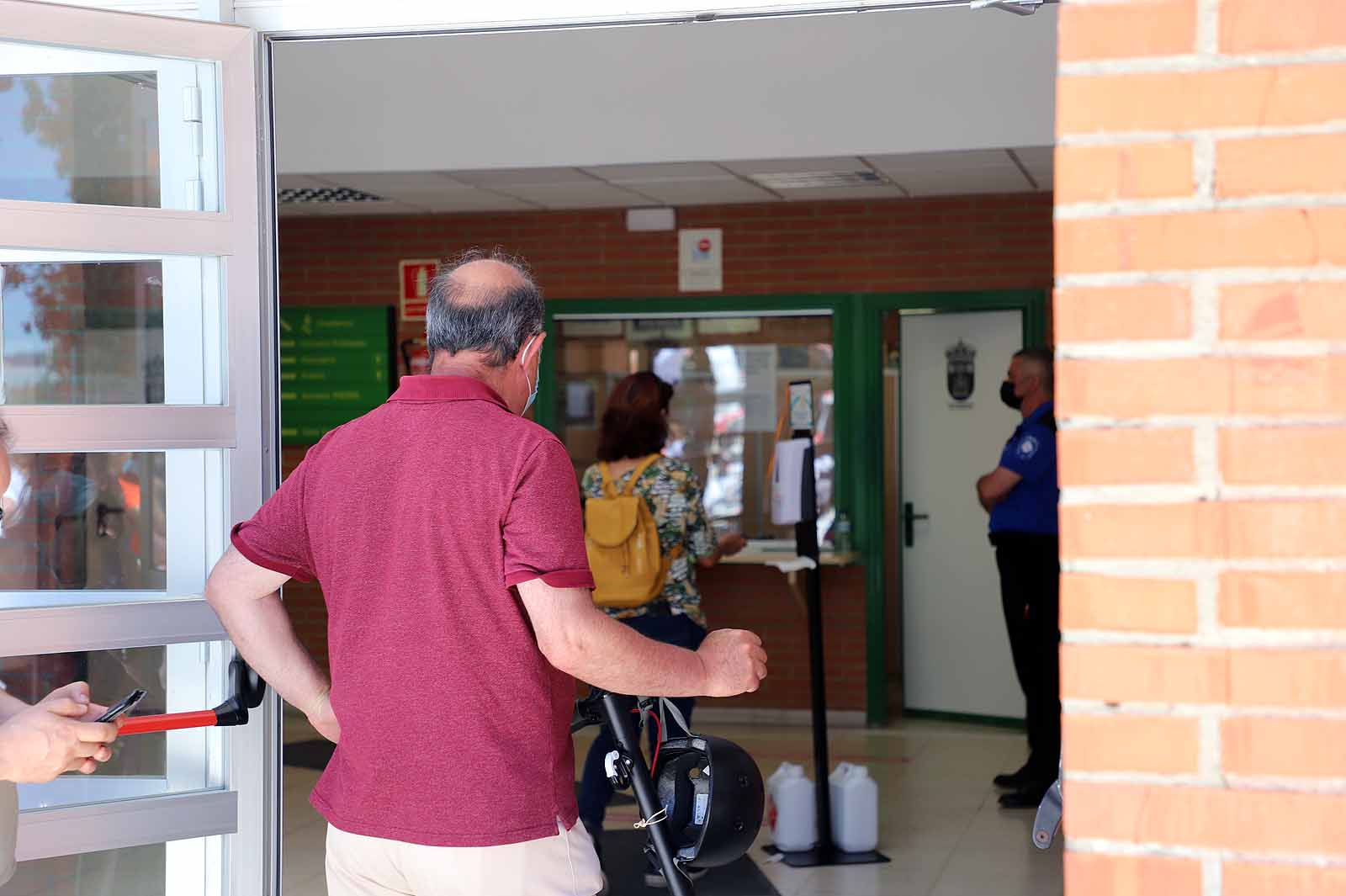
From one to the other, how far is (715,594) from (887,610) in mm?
981

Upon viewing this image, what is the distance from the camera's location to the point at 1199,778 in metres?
1.08

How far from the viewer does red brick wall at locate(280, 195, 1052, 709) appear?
23.5 feet

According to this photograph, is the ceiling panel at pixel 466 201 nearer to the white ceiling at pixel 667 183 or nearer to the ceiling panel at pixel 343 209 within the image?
the white ceiling at pixel 667 183

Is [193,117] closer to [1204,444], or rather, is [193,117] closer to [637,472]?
[1204,444]

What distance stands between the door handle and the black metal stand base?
2710 mm

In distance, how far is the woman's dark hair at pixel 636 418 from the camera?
4.42m

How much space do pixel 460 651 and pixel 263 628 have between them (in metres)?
0.38

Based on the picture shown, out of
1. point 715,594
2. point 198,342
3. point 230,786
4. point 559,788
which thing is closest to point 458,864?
point 559,788

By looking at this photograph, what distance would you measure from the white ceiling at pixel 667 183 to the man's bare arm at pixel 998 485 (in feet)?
4.35

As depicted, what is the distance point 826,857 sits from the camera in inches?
191

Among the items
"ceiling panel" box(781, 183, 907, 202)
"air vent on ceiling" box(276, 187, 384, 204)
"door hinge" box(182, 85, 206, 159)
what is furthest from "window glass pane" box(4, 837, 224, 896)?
"ceiling panel" box(781, 183, 907, 202)

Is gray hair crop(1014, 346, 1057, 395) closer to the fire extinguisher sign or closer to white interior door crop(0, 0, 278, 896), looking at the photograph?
the fire extinguisher sign

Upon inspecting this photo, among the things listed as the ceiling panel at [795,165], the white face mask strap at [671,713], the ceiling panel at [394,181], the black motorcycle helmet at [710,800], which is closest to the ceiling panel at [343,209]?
the ceiling panel at [394,181]

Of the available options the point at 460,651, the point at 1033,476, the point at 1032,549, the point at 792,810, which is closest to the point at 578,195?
the point at 1033,476
